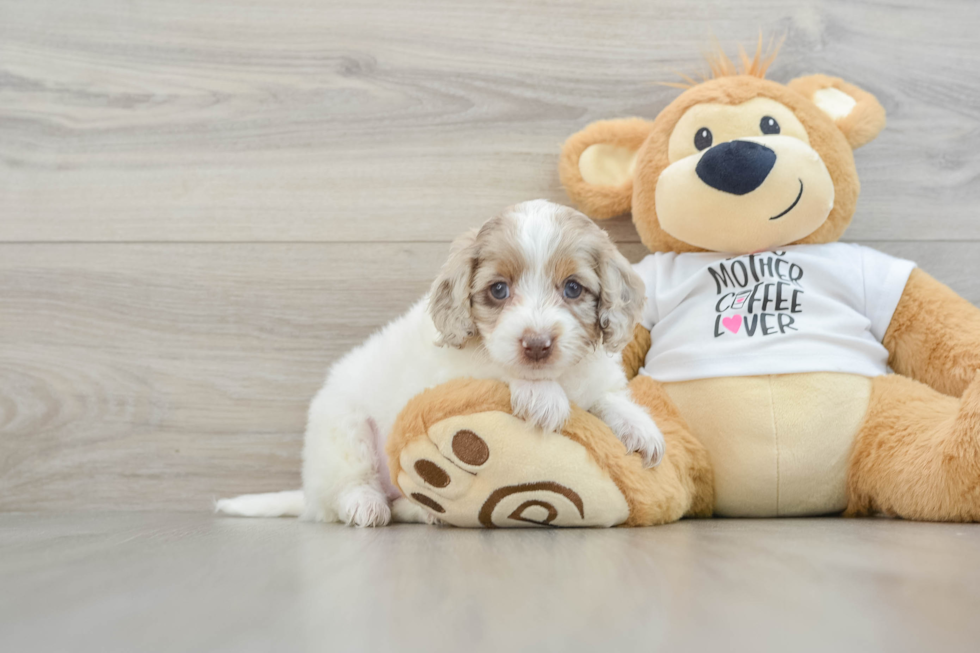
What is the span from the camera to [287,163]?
171cm

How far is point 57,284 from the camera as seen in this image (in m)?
1.69

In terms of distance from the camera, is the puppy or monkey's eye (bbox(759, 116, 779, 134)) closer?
the puppy

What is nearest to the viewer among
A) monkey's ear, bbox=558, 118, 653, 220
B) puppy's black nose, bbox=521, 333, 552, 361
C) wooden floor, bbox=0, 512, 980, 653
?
wooden floor, bbox=0, 512, 980, 653

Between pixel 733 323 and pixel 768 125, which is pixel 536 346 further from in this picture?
pixel 768 125

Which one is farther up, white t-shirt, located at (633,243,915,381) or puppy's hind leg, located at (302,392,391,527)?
white t-shirt, located at (633,243,915,381)

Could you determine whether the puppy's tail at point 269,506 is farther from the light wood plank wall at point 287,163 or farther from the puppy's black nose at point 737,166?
the puppy's black nose at point 737,166

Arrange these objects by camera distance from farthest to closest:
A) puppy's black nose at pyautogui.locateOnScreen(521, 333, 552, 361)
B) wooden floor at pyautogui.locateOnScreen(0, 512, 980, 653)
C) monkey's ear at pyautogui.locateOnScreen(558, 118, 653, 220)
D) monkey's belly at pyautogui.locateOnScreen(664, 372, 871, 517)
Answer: monkey's ear at pyautogui.locateOnScreen(558, 118, 653, 220)
monkey's belly at pyautogui.locateOnScreen(664, 372, 871, 517)
puppy's black nose at pyautogui.locateOnScreen(521, 333, 552, 361)
wooden floor at pyautogui.locateOnScreen(0, 512, 980, 653)

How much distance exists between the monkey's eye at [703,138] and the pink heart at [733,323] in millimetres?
369

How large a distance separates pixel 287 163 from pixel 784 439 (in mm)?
1296

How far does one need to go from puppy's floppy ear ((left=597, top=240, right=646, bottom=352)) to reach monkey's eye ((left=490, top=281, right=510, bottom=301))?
165 millimetres

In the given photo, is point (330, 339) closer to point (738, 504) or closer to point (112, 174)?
point (112, 174)

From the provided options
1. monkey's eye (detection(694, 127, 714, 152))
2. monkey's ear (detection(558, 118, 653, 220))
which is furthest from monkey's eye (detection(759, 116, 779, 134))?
monkey's ear (detection(558, 118, 653, 220))

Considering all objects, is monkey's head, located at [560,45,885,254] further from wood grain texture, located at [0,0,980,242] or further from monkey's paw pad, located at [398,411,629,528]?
monkey's paw pad, located at [398,411,629,528]

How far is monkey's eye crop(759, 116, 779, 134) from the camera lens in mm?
1436
